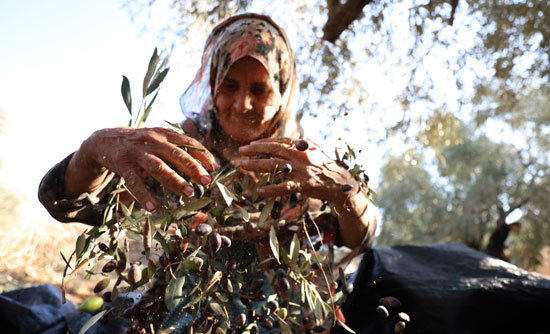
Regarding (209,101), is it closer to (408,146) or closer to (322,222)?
(322,222)

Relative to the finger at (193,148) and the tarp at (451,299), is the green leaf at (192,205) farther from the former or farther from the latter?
the tarp at (451,299)

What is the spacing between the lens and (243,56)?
1.80 m

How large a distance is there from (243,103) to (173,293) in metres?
1.02

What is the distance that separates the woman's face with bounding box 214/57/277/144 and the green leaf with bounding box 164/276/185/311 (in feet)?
3.07

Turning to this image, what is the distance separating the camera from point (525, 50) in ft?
13.3

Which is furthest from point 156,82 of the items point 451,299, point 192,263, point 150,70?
A: point 451,299

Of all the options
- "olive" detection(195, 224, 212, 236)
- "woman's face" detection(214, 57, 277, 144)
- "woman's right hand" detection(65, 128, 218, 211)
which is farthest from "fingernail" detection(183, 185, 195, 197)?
"woman's face" detection(214, 57, 277, 144)

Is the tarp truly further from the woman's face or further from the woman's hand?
the woman's face

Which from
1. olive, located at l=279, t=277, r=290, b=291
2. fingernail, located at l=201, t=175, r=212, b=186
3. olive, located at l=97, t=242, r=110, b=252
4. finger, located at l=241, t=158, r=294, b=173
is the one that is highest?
finger, located at l=241, t=158, r=294, b=173

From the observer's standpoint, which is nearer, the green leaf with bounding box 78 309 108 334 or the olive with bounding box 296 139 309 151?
the green leaf with bounding box 78 309 108 334

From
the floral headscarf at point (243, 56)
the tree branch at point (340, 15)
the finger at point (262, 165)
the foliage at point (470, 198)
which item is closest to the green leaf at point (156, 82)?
the finger at point (262, 165)

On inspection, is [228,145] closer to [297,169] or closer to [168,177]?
[297,169]

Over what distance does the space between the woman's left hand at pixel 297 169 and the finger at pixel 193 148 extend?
4.1 inches

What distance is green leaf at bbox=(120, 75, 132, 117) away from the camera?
113 centimetres
